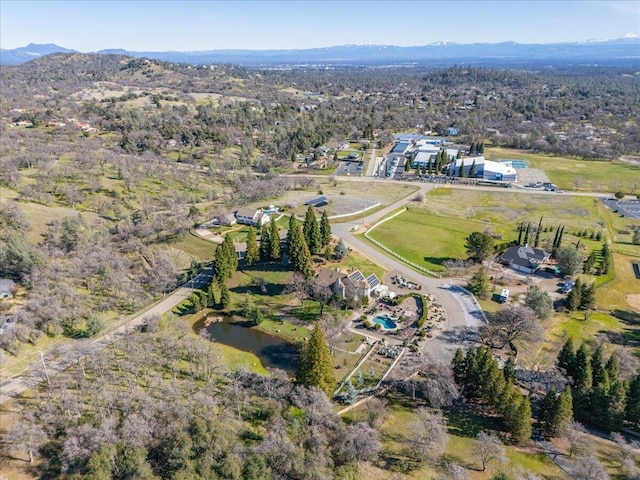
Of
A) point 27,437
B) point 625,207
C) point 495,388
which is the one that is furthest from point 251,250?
point 625,207

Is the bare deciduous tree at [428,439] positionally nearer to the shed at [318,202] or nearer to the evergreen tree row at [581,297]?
the evergreen tree row at [581,297]

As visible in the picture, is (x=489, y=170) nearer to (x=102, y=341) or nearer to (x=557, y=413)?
(x=557, y=413)

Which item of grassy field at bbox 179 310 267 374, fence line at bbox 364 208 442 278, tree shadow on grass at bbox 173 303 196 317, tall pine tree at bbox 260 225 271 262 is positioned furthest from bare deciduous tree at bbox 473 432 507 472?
tall pine tree at bbox 260 225 271 262

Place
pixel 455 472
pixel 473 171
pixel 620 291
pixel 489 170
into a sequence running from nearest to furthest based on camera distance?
Answer: pixel 455 472 < pixel 620 291 < pixel 489 170 < pixel 473 171

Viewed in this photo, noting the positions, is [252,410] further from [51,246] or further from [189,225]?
[189,225]

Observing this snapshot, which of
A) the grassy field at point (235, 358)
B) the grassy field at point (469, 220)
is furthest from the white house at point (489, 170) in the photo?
the grassy field at point (235, 358)

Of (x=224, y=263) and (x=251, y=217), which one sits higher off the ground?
(x=224, y=263)
